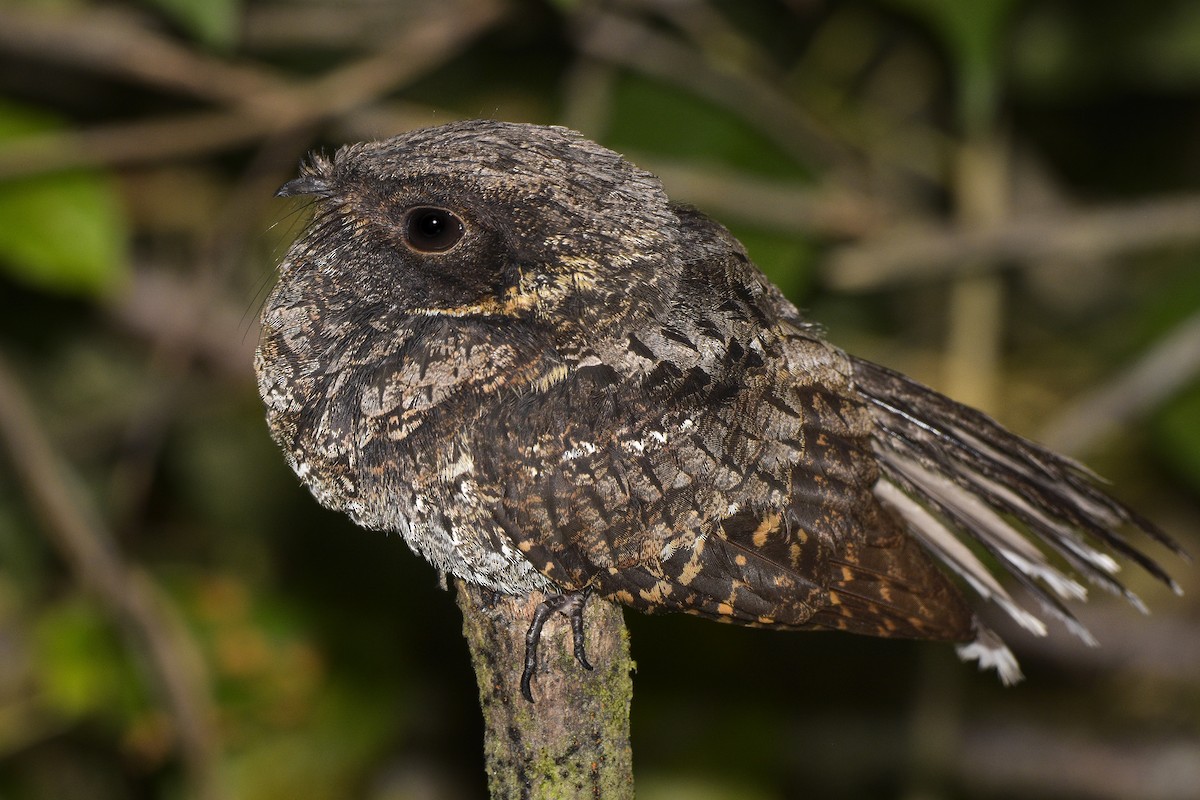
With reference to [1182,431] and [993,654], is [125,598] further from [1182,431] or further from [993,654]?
[1182,431]

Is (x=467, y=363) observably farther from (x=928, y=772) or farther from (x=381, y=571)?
(x=928, y=772)

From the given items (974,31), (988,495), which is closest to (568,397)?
(988,495)

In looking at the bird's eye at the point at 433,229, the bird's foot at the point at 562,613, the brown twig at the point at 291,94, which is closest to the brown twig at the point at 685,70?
the brown twig at the point at 291,94

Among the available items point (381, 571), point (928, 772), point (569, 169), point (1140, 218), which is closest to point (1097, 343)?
point (1140, 218)

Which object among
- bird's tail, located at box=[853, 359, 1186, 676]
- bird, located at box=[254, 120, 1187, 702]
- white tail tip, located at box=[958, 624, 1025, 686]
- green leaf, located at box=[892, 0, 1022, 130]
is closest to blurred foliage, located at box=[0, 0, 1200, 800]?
green leaf, located at box=[892, 0, 1022, 130]

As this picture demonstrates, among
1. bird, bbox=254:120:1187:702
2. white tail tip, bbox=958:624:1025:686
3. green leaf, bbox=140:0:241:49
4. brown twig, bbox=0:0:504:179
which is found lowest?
white tail tip, bbox=958:624:1025:686

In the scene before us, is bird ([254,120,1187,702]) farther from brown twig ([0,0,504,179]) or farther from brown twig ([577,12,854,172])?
brown twig ([577,12,854,172])
